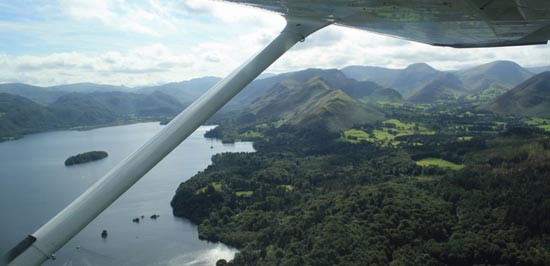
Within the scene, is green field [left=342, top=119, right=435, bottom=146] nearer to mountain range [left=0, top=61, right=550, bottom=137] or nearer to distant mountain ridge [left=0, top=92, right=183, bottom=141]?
mountain range [left=0, top=61, right=550, bottom=137]

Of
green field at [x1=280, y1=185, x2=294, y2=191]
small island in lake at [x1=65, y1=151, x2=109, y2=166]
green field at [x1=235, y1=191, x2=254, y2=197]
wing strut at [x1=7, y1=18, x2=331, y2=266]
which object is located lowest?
green field at [x1=235, y1=191, x2=254, y2=197]

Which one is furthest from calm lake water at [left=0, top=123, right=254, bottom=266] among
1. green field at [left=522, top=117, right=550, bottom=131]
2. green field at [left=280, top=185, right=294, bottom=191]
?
green field at [left=522, top=117, right=550, bottom=131]

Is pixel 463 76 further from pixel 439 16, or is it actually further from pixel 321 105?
pixel 439 16

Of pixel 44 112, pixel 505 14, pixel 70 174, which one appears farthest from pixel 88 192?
pixel 44 112

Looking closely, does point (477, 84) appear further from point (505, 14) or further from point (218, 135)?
point (505, 14)

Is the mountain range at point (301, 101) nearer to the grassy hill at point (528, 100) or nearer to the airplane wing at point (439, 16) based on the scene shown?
the grassy hill at point (528, 100)

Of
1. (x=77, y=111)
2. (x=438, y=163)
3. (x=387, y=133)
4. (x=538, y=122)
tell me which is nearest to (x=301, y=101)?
(x=387, y=133)
